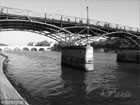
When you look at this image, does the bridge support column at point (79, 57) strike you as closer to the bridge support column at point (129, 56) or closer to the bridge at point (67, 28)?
the bridge at point (67, 28)

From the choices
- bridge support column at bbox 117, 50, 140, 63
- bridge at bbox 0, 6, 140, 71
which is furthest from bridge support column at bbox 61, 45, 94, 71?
bridge support column at bbox 117, 50, 140, 63

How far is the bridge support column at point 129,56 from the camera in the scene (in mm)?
48953

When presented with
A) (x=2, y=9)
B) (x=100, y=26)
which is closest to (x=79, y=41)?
(x=100, y=26)

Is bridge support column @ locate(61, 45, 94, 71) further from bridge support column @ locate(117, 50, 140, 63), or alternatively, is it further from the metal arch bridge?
bridge support column @ locate(117, 50, 140, 63)

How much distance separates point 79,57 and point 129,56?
92.2 ft

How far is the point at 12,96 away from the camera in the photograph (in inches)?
340

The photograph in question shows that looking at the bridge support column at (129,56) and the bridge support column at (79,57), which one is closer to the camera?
the bridge support column at (79,57)

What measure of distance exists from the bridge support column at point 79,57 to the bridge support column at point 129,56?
24889mm

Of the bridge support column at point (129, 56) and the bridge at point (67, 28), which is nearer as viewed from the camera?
the bridge at point (67, 28)

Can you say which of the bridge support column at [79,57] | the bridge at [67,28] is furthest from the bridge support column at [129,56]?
the bridge support column at [79,57]

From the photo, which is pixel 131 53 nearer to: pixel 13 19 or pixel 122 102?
pixel 13 19

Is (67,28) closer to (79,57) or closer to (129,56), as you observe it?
(79,57)

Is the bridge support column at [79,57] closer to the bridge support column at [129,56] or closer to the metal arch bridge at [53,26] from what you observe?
the metal arch bridge at [53,26]

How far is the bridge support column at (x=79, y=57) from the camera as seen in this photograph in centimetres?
2897
